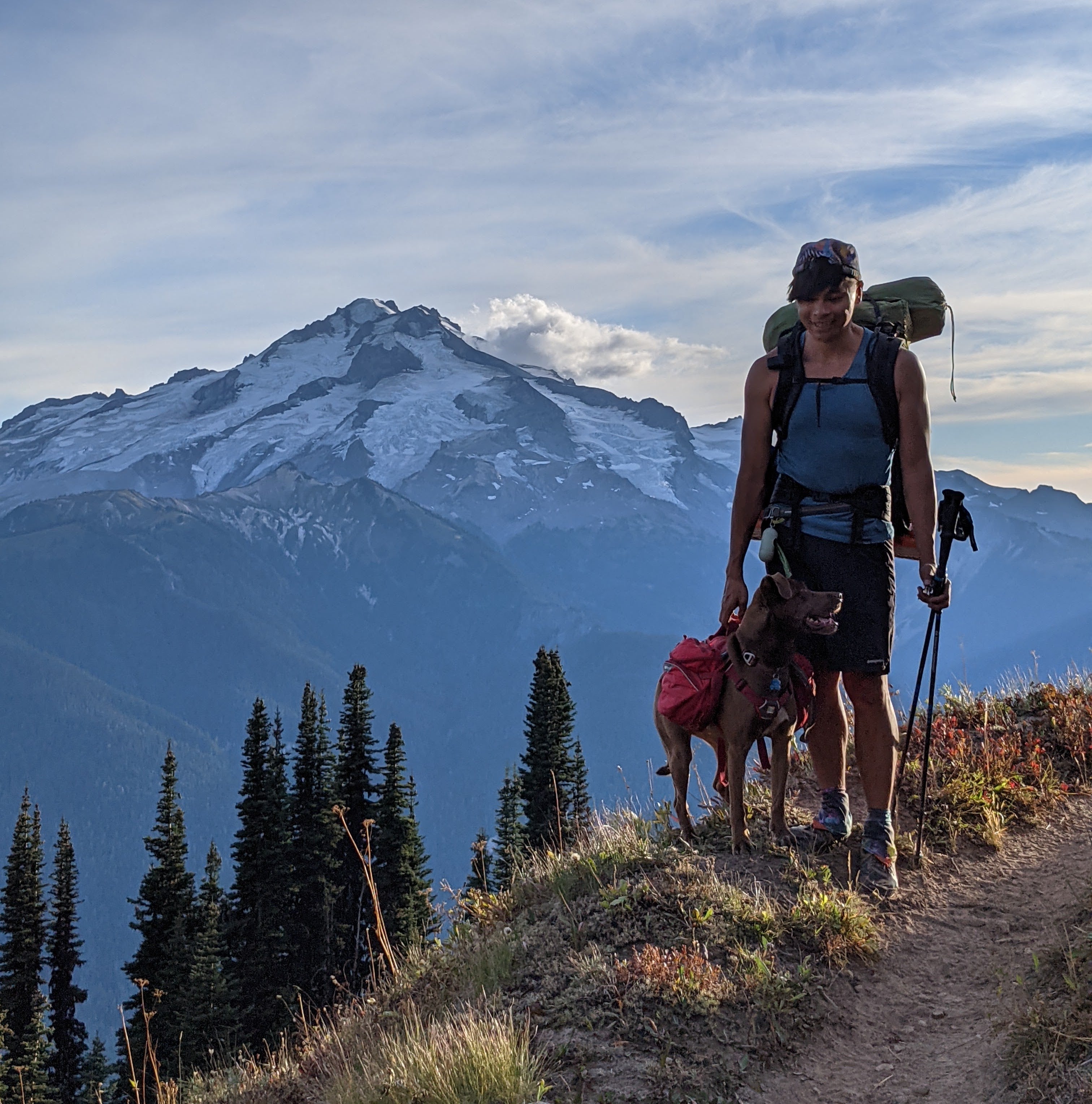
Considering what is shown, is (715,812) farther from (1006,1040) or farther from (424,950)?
(1006,1040)

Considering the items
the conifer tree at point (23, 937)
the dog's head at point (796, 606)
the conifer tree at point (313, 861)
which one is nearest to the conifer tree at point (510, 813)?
the conifer tree at point (313, 861)

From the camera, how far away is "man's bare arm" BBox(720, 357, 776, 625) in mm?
6250

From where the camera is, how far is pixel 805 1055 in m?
5.01

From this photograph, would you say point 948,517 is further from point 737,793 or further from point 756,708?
point 737,793

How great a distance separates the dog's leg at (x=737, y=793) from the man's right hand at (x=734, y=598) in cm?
76

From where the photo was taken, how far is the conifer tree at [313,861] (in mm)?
45375

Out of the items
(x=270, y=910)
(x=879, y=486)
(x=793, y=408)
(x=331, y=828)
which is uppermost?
(x=793, y=408)

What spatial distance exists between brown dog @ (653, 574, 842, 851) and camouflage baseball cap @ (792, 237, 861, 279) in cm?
180

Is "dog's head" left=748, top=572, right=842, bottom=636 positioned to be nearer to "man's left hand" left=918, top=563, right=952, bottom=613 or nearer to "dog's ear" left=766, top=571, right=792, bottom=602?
"dog's ear" left=766, top=571, right=792, bottom=602

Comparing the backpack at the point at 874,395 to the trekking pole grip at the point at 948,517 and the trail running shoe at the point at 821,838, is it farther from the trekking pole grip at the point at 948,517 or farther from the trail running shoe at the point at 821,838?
the trail running shoe at the point at 821,838

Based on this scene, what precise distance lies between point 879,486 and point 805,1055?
3.12m

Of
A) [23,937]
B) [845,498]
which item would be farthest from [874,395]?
[23,937]

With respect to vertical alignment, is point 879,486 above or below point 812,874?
above

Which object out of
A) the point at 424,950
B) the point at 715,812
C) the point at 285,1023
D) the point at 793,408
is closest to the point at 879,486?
the point at 793,408
